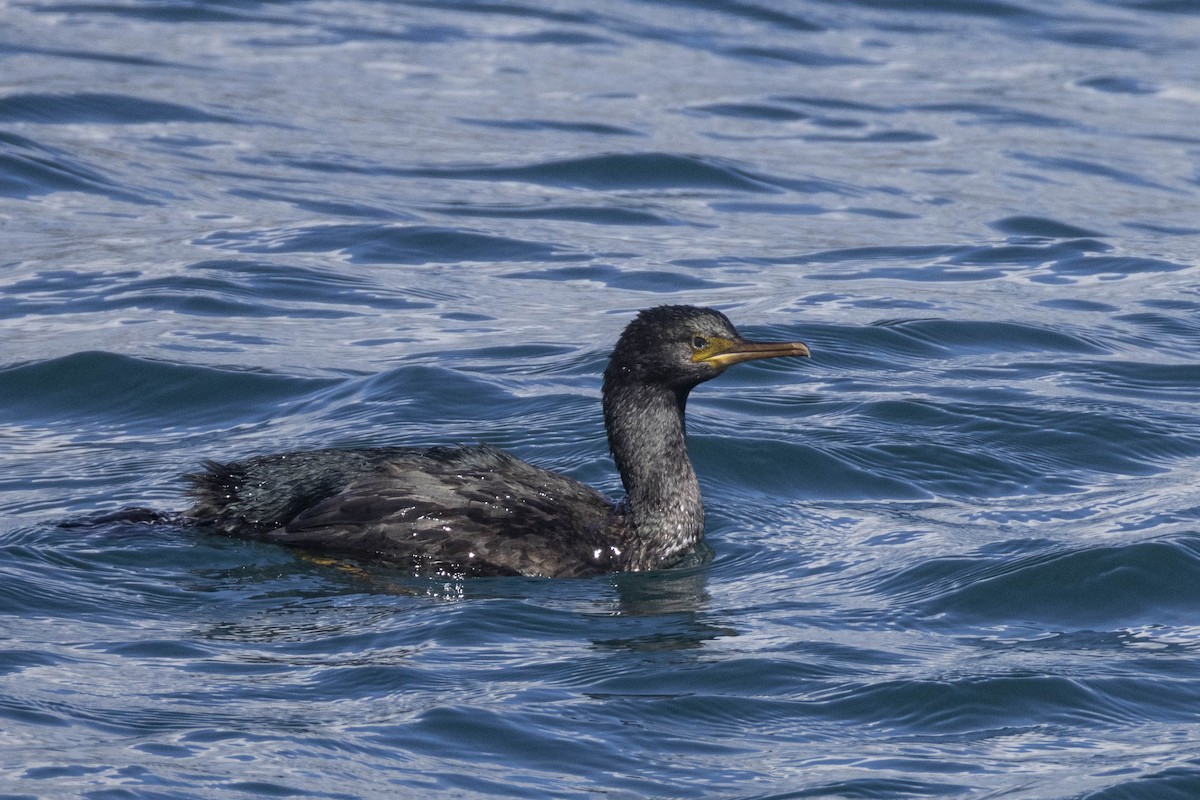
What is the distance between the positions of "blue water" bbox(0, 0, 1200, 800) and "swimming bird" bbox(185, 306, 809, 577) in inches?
7.4

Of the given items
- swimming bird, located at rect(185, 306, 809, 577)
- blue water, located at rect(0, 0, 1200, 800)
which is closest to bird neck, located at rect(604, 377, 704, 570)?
→ swimming bird, located at rect(185, 306, 809, 577)

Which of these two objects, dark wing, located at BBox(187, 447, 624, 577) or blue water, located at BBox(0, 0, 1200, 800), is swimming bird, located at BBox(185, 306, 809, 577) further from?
blue water, located at BBox(0, 0, 1200, 800)

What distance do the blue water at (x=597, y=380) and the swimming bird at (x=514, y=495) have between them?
188 mm

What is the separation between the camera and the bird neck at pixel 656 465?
9484 millimetres

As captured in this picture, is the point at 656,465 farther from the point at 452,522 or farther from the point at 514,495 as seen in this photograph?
the point at 452,522

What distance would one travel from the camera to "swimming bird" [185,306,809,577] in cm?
898

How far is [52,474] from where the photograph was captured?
10.3 meters

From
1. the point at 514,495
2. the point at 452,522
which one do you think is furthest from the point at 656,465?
the point at 452,522

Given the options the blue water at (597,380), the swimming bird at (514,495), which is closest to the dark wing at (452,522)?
the swimming bird at (514,495)

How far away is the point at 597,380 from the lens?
12516 millimetres

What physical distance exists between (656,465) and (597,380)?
298 cm

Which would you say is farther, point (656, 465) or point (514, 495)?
point (656, 465)

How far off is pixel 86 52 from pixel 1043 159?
10850 millimetres

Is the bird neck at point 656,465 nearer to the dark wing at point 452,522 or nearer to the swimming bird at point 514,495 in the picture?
the swimming bird at point 514,495
